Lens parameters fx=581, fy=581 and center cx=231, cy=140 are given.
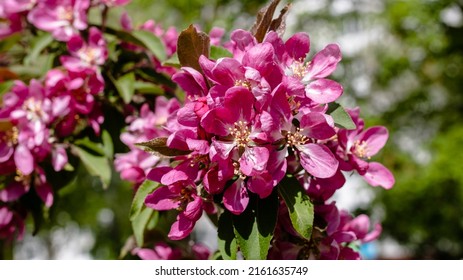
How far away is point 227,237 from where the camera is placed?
41.2 inches

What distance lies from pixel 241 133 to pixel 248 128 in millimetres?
18

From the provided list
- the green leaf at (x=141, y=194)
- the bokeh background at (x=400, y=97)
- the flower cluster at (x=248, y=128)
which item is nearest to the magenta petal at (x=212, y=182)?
the flower cluster at (x=248, y=128)

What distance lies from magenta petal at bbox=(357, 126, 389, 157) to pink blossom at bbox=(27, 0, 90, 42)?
0.87 m

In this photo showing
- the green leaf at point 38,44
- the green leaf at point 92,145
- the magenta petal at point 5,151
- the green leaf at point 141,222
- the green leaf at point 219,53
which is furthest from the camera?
the green leaf at point 38,44

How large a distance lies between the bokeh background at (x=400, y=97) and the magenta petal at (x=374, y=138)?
477 cm

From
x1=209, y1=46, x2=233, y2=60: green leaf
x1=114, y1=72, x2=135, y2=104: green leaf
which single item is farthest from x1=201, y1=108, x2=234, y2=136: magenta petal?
x1=114, y1=72, x2=135, y2=104: green leaf

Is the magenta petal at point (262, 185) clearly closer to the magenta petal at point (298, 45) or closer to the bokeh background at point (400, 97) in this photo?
the magenta petal at point (298, 45)

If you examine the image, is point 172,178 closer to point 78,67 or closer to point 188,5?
point 78,67

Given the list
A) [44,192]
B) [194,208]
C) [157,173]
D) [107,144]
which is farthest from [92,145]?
[194,208]

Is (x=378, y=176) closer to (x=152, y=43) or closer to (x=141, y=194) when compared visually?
(x=141, y=194)

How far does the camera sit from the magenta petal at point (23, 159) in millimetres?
1413

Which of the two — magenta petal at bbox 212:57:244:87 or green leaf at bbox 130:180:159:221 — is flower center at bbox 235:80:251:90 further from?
green leaf at bbox 130:180:159:221

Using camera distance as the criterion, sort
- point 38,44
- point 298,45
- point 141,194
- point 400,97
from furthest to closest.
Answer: point 400,97, point 38,44, point 141,194, point 298,45

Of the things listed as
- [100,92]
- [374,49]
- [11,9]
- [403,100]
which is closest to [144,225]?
[100,92]
